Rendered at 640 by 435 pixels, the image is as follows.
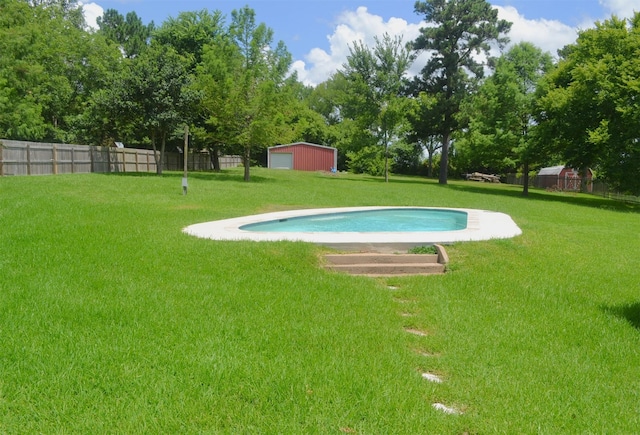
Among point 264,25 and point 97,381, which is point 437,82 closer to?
point 264,25

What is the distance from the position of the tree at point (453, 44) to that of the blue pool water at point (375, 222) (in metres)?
20.8

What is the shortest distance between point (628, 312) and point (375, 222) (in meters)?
7.72

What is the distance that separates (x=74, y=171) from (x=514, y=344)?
23.4m

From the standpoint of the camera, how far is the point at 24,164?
2019 cm

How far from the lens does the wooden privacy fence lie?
770 inches

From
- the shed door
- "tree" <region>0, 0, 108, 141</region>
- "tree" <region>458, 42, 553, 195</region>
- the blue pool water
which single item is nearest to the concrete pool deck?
the blue pool water

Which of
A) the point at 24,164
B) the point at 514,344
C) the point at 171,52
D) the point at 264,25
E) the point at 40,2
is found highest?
the point at 40,2

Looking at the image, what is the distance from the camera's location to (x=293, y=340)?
407 cm

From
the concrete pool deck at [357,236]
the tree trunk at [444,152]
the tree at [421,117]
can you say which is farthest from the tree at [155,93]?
the tree trunk at [444,152]

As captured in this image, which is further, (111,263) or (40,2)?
(40,2)

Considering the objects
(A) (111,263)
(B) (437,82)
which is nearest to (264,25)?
(B) (437,82)

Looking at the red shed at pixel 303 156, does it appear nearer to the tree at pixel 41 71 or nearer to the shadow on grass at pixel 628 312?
the tree at pixel 41 71

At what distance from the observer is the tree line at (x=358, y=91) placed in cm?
2336

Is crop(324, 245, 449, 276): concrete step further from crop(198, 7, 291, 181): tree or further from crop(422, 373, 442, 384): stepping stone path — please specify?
crop(198, 7, 291, 181): tree
